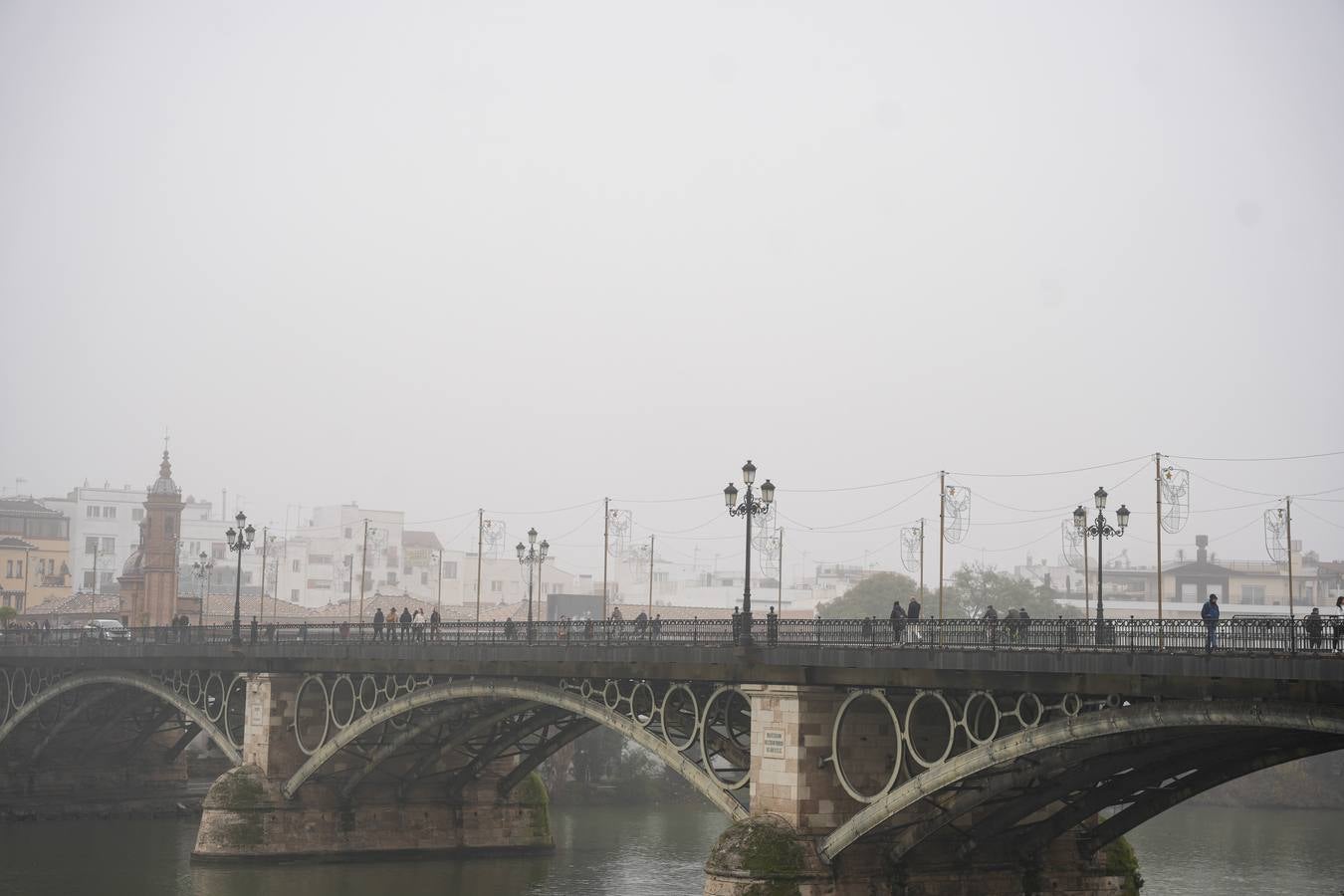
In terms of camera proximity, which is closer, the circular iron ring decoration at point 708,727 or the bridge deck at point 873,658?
the bridge deck at point 873,658

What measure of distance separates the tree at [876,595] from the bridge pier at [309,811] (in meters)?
57.2

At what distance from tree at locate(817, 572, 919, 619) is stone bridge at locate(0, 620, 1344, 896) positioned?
186 feet

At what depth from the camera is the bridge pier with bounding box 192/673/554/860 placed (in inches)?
2039

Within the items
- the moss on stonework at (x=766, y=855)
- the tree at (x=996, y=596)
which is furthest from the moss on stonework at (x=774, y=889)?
the tree at (x=996, y=596)

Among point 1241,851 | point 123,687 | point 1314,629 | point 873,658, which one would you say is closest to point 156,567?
point 123,687

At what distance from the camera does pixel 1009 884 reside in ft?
118

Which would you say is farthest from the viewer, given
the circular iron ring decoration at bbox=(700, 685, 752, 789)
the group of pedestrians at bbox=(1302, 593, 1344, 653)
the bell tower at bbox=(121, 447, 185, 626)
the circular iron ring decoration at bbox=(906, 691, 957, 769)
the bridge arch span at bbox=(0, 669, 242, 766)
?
the bell tower at bbox=(121, 447, 185, 626)

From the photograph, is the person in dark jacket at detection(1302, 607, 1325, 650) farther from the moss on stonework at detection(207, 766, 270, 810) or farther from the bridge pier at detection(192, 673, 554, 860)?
the moss on stonework at detection(207, 766, 270, 810)

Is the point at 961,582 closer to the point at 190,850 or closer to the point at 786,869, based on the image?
the point at 190,850

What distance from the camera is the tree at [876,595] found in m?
110

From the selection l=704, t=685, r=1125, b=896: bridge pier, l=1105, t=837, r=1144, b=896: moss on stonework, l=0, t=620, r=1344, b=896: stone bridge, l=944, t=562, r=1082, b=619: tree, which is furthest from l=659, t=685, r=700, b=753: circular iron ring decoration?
l=944, t=562, r=1082, b=619: tree

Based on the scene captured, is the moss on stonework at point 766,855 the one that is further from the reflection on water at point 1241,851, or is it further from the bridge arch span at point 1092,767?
the reflection on water at point 1241,851

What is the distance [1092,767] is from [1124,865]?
8478 mm

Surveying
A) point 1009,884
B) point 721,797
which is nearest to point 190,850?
point 721,797
